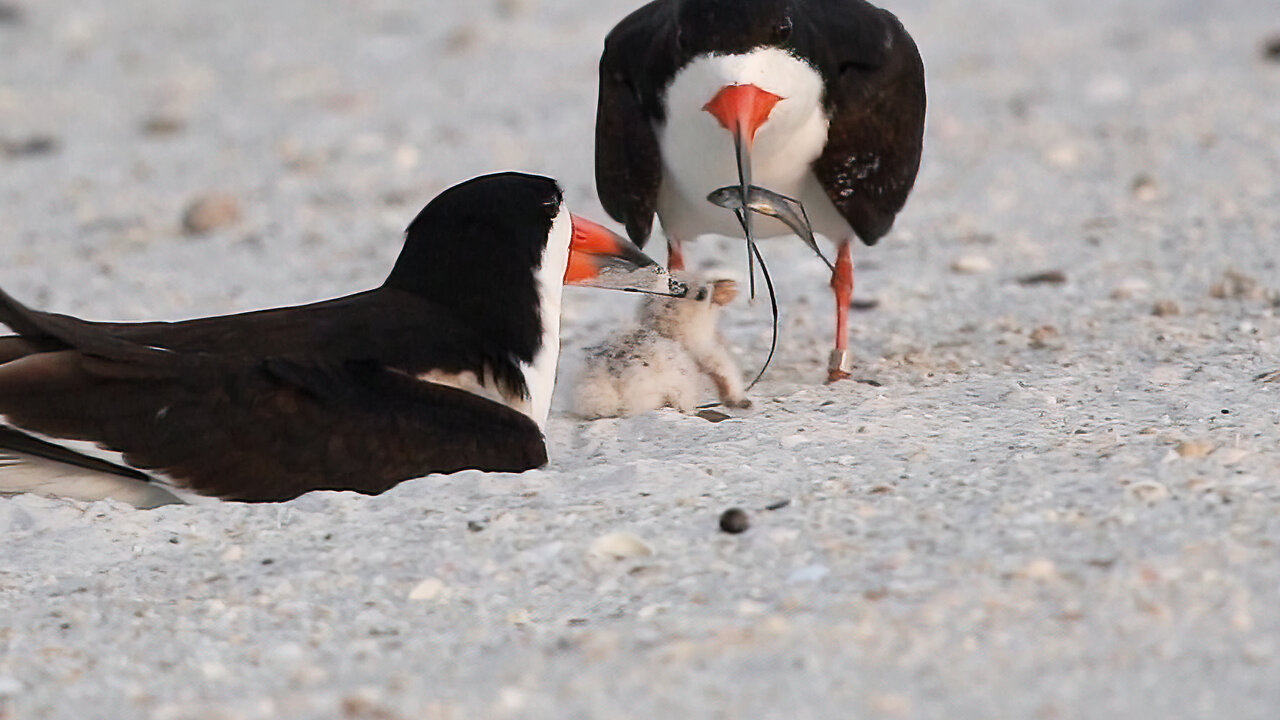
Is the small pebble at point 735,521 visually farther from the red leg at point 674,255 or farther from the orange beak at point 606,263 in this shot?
the red leg at point 674,255

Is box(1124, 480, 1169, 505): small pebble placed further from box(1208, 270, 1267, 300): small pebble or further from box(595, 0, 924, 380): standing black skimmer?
box(1208, 270, 1267, 300): small pebble

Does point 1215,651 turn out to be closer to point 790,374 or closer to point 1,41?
point 790,374

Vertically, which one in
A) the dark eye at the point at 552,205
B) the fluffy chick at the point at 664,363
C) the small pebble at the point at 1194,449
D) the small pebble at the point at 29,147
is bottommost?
the small pebble at the point at 1194,449

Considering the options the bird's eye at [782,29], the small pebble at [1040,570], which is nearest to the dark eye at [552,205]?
the bird's eye at [782,29]

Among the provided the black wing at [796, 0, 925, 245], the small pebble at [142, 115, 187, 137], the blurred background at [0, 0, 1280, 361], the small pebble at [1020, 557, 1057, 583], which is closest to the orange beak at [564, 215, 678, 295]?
the black wing at [796, 0, 925, 245]

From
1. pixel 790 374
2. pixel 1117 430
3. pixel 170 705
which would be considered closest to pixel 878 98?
pixel 790 374

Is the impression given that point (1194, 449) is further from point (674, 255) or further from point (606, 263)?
point (674, 255)

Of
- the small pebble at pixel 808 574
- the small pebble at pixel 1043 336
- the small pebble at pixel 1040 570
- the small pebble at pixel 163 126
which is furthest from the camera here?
the small pebble at pixel 163 126

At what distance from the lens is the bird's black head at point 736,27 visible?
4254 mm

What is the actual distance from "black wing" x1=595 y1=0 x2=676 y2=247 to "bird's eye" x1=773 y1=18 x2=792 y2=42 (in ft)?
0.89

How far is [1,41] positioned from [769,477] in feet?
26.3

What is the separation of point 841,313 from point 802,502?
1650 mm

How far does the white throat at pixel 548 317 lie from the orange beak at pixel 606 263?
6 cm

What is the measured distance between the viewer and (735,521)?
3211mm
